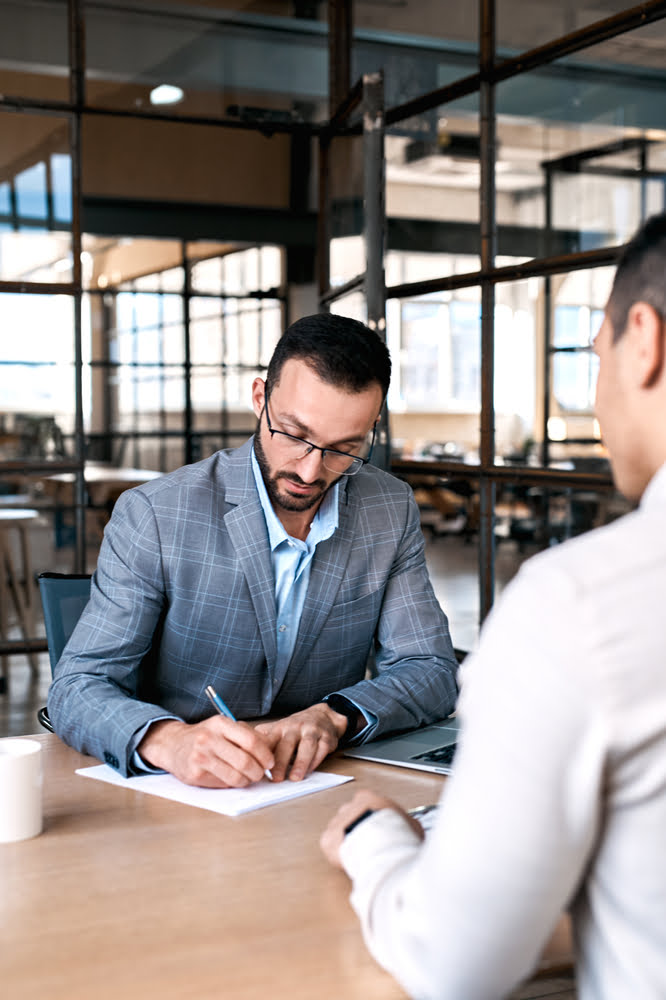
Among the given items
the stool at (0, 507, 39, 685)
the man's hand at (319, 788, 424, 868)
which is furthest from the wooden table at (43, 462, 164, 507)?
the man's hand at (319, 788, 424, 868)

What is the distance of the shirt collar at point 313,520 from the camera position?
6.18 ft

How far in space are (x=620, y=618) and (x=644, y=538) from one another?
70 millimetres

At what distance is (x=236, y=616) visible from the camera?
1.83m

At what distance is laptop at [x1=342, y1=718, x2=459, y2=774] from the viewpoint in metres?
1.51

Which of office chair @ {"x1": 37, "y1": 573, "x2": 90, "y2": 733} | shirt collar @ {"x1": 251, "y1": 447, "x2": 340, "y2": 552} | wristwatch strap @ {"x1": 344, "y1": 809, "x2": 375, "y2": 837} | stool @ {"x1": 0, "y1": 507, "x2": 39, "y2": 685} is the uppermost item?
shirt collar @ {"x1": 251, "y1": 447, "x2": 340, "y2": 552}

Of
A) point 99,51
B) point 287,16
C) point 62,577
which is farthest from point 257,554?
point 287,16

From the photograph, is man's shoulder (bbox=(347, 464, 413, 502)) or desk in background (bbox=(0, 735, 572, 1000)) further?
man's shoulder (bbox=(347, 464, 413, 502))

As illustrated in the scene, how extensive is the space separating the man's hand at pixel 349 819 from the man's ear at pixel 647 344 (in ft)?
1.61

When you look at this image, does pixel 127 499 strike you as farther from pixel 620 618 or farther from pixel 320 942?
pixel 620 618

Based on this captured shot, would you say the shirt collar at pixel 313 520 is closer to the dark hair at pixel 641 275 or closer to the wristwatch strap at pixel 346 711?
the wristwatch strap at pixel 346 711

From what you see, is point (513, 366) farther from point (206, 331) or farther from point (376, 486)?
point (206, 331)

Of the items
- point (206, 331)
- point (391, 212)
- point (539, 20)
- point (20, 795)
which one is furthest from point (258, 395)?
point (206, 331)

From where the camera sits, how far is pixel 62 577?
2014mm

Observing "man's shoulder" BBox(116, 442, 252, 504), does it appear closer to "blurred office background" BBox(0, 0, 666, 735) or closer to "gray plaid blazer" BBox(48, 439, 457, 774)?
"gray plaid blazer" BBox(48, 439, 457, 774)
